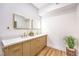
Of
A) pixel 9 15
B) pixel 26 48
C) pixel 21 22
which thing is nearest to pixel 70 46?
pixel 26 48

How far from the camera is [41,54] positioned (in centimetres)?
117

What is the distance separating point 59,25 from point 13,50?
29.6 inches

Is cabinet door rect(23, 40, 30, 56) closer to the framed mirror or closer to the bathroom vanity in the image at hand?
the bathroom vanity

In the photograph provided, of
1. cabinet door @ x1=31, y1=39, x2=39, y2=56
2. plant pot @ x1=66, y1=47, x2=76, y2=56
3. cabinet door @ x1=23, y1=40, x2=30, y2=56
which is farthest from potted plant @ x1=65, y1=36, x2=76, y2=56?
cabinet door @ x1=23, y1=40, x2=30, y2=56

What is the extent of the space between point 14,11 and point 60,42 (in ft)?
2.69

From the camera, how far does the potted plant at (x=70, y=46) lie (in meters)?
1.12

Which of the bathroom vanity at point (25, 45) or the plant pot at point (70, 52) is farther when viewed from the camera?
the plant pot at point (70, 52)

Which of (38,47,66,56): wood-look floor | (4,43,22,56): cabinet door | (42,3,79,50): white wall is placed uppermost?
(42,3,79,50): white wall

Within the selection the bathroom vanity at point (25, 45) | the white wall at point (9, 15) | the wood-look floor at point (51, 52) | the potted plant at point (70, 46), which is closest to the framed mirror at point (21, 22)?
the white wall at point (9, 15)

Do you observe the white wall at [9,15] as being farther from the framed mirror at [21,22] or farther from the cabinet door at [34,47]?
the cabinet door at [34,47]

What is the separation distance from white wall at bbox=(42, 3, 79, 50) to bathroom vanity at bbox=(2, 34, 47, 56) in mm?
127

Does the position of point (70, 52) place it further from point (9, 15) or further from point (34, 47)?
point (9, 15)

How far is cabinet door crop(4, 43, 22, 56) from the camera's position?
1009mm

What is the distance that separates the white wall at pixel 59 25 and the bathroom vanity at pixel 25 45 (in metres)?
0.13
